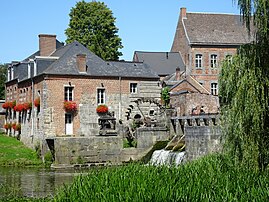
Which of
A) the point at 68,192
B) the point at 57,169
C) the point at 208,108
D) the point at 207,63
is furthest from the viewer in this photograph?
the point at 207,63

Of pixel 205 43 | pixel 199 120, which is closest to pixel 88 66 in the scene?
pixel 199 120

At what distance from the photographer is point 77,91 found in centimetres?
2898

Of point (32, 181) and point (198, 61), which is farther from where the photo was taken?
point (198, 61)

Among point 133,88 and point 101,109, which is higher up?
point 133,88

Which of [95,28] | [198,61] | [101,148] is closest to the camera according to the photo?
[101,148]

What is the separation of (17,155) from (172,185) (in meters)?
19.9

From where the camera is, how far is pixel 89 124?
95.8 ft

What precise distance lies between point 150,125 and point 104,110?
3920 millimetres

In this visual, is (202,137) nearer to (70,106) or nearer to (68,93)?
(70,106)

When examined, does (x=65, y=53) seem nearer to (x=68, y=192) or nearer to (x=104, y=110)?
(x=104, y=110)

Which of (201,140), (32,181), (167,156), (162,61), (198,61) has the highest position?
(162,61)

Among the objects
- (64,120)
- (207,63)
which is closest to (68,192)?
(64,120)

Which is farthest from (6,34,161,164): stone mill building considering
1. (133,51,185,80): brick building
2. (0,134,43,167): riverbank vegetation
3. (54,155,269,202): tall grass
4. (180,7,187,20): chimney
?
(54,155,269,202): tall grass

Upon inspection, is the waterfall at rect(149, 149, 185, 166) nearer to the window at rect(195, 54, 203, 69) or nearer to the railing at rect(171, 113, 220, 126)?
the railing at rect(171, 113, 220, 126)
